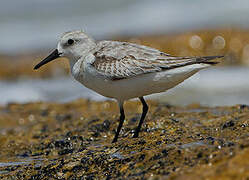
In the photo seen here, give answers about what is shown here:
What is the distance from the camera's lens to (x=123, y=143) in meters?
6.21

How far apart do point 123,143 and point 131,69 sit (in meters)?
1.05

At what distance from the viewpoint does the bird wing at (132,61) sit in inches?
250

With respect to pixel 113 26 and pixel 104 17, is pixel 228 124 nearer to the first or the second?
pixel 113 26

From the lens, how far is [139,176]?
468 centimetres

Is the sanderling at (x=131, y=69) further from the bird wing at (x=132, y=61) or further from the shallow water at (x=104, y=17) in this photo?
the shallow water at (x=104, y=17)

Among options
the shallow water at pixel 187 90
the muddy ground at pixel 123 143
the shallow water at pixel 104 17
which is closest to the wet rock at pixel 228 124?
the muddy ground at pixel 123 143

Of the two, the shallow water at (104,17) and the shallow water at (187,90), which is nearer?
the shallow water at (187,90)

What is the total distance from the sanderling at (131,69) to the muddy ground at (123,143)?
727 millimetres

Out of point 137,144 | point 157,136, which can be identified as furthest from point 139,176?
point 157,136

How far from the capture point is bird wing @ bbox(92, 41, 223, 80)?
20.8ft

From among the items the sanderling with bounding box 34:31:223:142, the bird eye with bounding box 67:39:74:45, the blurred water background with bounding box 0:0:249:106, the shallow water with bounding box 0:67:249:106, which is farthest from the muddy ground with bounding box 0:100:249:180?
the blurred water background with bounding box 0:0:249:106

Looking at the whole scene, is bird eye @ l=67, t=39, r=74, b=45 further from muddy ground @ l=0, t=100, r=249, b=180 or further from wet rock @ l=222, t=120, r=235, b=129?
wet rock @ l=222, t=120, r=235, b=129

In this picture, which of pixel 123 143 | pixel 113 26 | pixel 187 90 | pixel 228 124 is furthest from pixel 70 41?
pixel 113 26

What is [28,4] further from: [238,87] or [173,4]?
[238,87]
